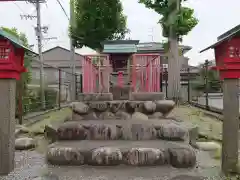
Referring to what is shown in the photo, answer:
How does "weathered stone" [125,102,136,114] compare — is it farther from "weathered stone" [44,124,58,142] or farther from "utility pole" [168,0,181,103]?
"utility pole" [168,0,181,103]

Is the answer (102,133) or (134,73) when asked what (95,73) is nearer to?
(134,73)

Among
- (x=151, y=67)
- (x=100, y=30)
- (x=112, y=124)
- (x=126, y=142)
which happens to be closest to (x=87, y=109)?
(x=112, y=124)

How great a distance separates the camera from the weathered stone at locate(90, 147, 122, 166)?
4.40 metres

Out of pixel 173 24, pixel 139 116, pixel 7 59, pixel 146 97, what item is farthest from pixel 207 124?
pixel 7 59

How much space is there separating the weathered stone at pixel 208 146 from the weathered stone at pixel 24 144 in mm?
3402

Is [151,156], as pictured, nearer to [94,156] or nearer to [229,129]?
[94,156]

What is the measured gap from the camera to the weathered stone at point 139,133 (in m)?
5.19

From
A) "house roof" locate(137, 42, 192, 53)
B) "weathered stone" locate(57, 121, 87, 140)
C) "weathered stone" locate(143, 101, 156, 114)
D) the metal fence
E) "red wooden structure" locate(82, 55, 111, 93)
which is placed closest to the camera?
"weathered stone" locate(57, 121, 87, 140)

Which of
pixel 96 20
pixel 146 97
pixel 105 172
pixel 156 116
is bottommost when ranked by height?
pixel 105 172

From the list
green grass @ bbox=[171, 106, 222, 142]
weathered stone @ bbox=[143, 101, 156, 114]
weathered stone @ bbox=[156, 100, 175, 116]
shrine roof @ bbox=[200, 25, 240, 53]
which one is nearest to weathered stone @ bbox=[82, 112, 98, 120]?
weathered stone @ bbox=[143, 101, 156, 114]

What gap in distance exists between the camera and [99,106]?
6.31 m

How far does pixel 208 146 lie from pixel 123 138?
170 centimetres

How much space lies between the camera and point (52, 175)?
409 centimetres

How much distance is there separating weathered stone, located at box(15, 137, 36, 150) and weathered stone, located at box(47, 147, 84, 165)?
122cm
